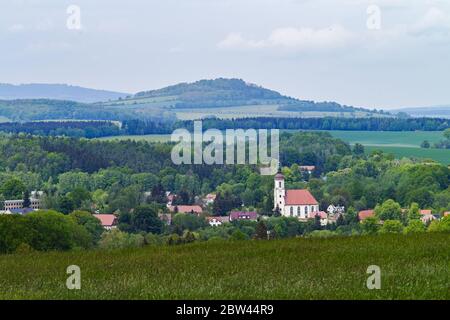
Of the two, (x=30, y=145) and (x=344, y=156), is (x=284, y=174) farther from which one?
(x=30, y=145)

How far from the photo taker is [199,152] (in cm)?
17500

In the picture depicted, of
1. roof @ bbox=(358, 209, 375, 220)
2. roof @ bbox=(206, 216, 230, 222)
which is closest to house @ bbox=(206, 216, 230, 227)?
roof @ bbox=(206, 216, 230, 222)

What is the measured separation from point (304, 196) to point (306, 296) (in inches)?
5125

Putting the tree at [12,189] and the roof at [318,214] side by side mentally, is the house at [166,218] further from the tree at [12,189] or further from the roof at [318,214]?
the tree at [12,189]

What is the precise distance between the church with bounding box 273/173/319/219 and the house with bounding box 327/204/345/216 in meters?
1.86

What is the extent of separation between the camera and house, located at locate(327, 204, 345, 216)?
441 feet

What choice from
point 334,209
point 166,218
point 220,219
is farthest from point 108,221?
point 334,209

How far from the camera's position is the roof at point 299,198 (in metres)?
139

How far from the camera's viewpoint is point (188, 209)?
137m

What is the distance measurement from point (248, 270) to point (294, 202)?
123321mm

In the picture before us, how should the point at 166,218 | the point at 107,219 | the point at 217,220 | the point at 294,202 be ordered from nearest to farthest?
1. the point at 107,219
2. the point at 166,218
3. the point at 217,220
4. the point at 294,202

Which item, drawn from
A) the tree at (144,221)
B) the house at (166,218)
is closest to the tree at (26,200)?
the house at (166,218)

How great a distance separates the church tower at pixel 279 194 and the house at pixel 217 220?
13241 millimetres

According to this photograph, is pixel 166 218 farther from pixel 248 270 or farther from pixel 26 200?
pixel 248 270
